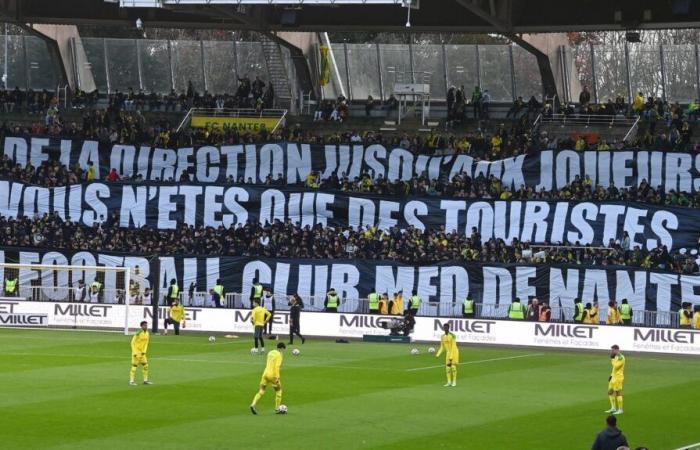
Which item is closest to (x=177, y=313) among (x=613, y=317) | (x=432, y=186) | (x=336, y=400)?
(x=432, y=186)

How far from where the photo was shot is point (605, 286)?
47.5 m

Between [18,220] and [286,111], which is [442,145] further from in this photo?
[18,220]

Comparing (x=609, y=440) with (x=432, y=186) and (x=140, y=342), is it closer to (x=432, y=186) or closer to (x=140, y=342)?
(x=140, y=342)

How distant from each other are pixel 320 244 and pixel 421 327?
7515 mm

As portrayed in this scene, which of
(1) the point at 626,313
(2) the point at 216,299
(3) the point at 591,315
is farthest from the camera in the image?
(2) the point at 216,299

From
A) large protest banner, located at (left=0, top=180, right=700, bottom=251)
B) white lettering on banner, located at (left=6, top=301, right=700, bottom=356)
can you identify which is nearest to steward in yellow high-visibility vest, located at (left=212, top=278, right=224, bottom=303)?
white lettering on banner, located at (left=6, top=301, right=700, bottom=356)

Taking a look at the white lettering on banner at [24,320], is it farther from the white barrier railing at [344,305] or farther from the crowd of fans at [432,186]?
the crowd of fans at [432,186]

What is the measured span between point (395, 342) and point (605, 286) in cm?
807

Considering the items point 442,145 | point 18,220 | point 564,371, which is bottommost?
point 564,371

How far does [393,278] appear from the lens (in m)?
50.4

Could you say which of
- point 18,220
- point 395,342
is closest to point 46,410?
point 395,342

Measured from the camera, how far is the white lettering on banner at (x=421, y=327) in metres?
→ 43.8

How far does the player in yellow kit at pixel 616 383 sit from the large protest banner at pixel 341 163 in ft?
84.0

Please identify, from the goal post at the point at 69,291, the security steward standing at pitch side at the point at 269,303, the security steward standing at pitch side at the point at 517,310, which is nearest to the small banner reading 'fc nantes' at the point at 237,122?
the goal post at the point at 69,291
